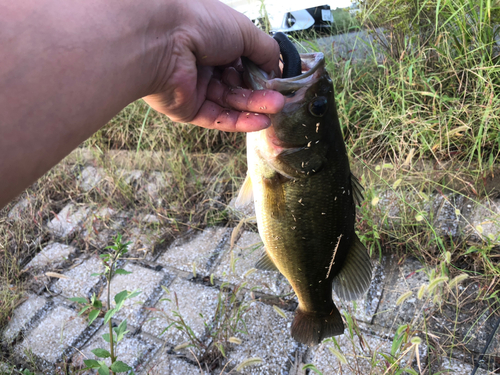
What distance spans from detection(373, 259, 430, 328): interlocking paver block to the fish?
0.54m

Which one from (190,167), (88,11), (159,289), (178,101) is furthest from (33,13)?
(190,167)

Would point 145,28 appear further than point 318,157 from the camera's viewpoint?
No

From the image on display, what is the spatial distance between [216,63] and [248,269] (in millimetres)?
1583

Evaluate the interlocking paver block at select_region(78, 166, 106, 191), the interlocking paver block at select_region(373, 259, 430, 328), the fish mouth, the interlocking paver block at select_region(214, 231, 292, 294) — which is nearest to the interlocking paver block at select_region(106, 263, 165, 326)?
the interlocking paver block at select_region(214, 231, 292, 294)

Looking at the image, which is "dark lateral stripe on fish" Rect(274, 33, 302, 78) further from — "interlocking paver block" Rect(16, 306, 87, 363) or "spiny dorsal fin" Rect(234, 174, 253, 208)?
"interlocking paver block" Rect(16, 306, 87, 363)

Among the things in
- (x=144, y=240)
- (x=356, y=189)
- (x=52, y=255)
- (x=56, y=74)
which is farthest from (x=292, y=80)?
(x=52, y=255)

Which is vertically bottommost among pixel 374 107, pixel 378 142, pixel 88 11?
pixel 378 142

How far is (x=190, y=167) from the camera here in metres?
3.32

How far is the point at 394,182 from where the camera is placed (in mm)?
2189

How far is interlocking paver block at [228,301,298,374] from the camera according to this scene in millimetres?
1911

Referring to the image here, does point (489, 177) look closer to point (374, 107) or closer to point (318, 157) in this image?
point (374, 107)

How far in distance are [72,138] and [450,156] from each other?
2.63 m

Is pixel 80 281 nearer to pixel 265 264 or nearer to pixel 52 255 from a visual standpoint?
pixel 52 255

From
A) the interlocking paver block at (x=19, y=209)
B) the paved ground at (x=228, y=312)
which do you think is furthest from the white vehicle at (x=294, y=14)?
the interlocking paver block at (x=19, y=209)
